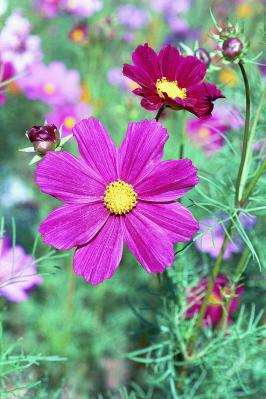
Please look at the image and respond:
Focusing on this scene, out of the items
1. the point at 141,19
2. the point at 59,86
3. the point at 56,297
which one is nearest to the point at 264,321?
the point at 56,297

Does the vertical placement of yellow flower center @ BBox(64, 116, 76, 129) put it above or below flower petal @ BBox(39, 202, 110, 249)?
above

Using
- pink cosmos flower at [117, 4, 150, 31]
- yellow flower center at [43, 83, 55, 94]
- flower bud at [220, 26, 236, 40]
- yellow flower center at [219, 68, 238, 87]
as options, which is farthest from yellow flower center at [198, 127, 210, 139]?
flower bud at [220, 26, 236, 40]

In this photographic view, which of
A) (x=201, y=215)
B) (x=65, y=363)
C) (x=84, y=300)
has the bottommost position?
(x=65, y=363)

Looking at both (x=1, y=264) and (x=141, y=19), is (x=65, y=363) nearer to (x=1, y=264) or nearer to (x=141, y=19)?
(x=1, y=264)

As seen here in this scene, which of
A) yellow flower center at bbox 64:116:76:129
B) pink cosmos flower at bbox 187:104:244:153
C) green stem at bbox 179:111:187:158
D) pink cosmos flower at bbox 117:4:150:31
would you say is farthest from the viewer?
pink cosmos flower at bbox 117:4:150:31

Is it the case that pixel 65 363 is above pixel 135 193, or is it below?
below

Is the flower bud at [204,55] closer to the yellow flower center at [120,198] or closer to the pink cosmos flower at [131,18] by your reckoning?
the yellow flower center at [120,198]

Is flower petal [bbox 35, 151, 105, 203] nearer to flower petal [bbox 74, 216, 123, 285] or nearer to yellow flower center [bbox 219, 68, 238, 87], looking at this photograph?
flower petal [bbox 74, 216, 123, 285]

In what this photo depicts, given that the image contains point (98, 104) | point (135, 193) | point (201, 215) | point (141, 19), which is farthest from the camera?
point (141, 19)
